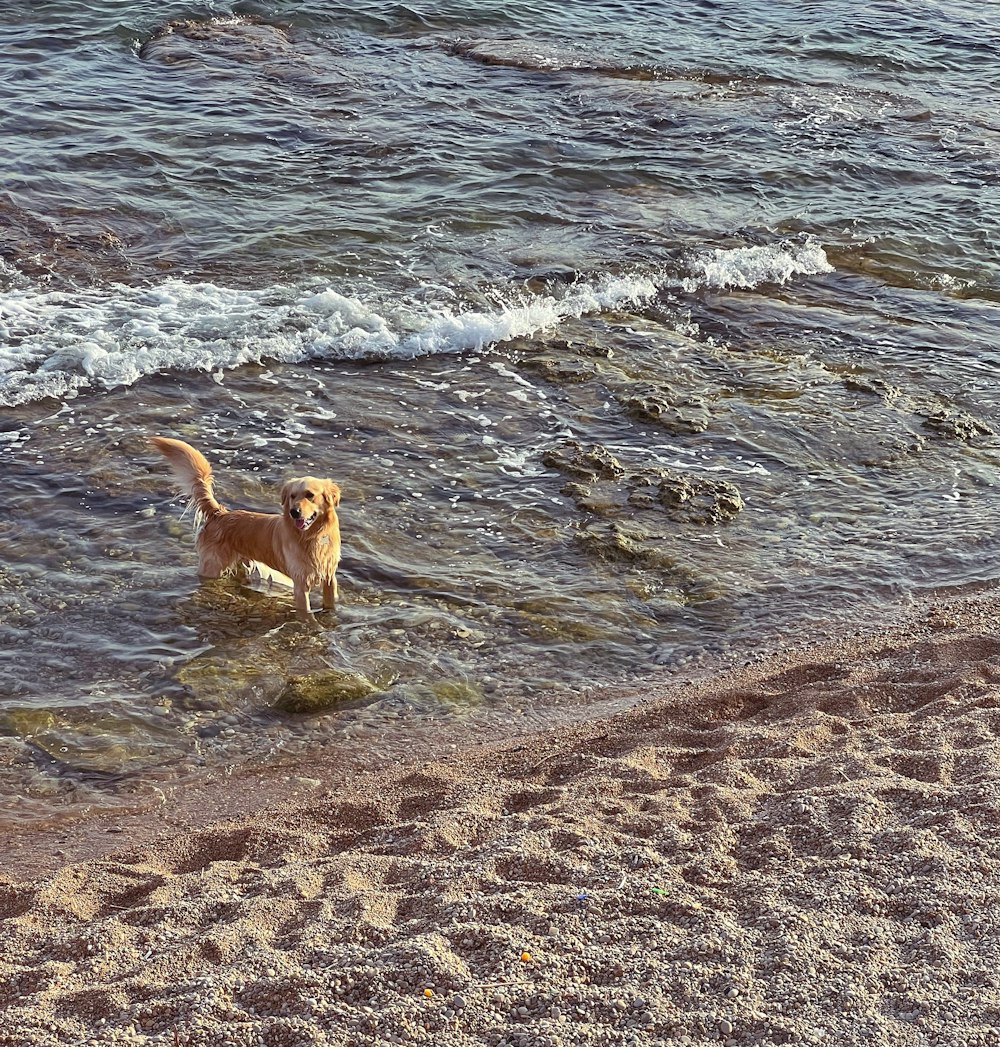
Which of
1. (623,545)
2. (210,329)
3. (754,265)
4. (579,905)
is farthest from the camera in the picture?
(754,265)

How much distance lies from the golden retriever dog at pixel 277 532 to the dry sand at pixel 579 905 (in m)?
1.48

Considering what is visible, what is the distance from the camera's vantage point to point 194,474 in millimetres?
6977

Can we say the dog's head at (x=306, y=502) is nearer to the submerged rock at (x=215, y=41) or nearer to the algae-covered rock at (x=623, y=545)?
the algae-covered rock at (x=623, y=545)

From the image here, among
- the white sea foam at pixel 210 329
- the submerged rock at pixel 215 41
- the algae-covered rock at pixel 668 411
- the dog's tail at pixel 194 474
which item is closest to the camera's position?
the dog's tail at pixel 194 474

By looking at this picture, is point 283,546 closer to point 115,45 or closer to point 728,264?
point 728,264

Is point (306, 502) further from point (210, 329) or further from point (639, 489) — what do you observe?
point (210, 329)

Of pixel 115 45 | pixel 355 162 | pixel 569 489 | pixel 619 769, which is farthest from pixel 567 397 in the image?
pixel 115 45

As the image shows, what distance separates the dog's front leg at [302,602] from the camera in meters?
6.61

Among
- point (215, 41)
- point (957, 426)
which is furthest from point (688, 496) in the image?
point (215, 41)

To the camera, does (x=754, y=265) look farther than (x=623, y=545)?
Yes

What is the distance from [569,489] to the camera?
8016 mm

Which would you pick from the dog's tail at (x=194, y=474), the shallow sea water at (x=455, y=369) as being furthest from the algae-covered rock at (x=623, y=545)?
the dog's tail at (x=194, y=474)

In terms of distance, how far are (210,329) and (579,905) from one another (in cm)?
699

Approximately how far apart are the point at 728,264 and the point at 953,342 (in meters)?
2.27
